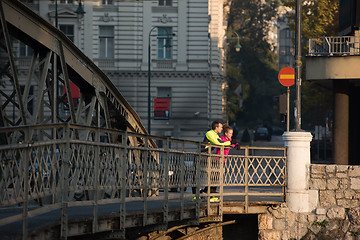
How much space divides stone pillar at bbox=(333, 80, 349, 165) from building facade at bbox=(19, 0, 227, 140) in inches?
1094

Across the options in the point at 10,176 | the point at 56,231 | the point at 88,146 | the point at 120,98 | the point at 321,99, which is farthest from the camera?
the point at 321,99

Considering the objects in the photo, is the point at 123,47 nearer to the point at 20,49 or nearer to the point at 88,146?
the point at 20,49

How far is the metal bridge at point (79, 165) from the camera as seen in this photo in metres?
9.21

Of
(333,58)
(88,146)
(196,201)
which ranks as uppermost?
(333,58)

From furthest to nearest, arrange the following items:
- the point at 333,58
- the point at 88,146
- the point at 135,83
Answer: the point at 135,83
the point at 333,58
the point at 88,146

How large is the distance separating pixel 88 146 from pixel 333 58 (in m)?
19.7

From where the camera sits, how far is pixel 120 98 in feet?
56.7

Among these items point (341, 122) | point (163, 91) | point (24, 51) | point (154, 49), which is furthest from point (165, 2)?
point (341, 122)

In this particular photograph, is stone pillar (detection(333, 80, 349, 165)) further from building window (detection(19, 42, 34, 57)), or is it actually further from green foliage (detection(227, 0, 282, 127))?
green foliage (detection(227, 0, 282, 127))

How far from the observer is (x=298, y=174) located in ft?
59.9

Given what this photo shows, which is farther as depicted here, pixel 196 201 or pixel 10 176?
pixel 196 201

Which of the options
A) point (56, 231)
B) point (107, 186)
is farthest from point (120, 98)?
point (56, 231)

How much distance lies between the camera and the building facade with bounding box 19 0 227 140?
5903 centimetres

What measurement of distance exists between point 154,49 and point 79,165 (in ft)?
160
